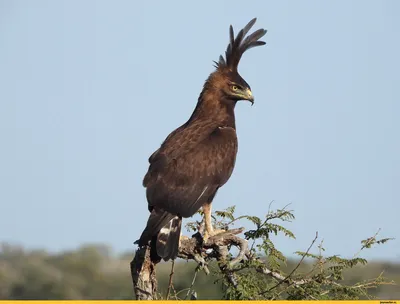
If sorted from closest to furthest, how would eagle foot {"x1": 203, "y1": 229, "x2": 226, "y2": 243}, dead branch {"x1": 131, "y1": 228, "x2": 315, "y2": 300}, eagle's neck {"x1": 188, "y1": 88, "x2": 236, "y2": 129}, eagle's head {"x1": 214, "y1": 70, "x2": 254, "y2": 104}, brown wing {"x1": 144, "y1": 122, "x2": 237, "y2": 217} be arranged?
dead branch {"x1": 131, "y1": 228, "x2": 315, "y2": 300} < eagle foot {"x1": 203, "y1": 229, "x2": 226, "y2": 243} < brown wing {"x1": 144, "y1": 122, "x2": 237, "y2": 217} < eagle's neck {"x1": 188, "y1": 88, "x2": 236, "y2": 129} < eagle's head {"x1": 214, "y1": 70, "x2": 254, "y2": 104}

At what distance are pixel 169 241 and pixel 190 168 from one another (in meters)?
1.33

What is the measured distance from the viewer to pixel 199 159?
11078 mm

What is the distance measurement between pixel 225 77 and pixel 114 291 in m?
21.4

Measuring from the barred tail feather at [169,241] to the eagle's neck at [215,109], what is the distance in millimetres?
2183

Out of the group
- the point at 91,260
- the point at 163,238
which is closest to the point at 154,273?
the point at 163,238

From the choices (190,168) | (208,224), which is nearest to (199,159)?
(190,168)

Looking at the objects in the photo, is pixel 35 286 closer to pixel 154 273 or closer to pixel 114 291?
pixel 114 291

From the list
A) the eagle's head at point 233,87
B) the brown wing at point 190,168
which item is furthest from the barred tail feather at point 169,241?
the eagle's head at point 233,87

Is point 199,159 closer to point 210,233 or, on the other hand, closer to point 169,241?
point 210,233

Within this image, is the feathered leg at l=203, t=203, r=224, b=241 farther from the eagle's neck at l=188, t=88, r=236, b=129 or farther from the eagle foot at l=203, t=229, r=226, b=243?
the eagle's neck at l=188, t=88, r=236, b=129

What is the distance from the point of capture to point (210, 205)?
11.0m

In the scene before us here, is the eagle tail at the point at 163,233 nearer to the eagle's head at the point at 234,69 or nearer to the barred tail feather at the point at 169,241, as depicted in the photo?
the barred tail feather at the point at 169,241

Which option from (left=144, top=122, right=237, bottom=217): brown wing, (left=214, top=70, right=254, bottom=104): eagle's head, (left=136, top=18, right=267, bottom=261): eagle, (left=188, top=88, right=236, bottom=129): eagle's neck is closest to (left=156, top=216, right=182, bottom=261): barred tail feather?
(left=136, top=18, right=267, bottom=261): eagle

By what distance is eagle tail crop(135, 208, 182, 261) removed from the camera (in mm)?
9727
